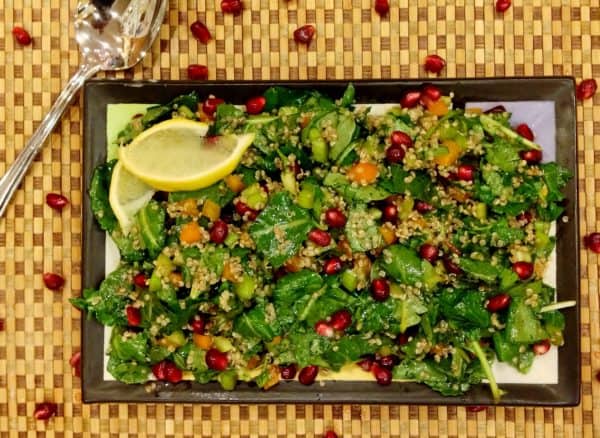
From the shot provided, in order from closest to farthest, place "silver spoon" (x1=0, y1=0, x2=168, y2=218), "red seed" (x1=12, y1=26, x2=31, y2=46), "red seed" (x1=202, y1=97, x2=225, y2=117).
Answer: "red seed" (x1=202, y1=97, x2=225, y2=117)
"silver spoon" (x1=0, y1=0, x2=168, y2=218)
"red seed" (x1=12, y1=26, x2=31, y2=46)

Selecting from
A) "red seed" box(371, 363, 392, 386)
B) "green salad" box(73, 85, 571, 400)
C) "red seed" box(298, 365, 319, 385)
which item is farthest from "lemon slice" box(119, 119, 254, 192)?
"red seed" box(371, 363, 392, 386)

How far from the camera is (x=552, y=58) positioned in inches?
87.4

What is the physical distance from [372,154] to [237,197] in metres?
0.38

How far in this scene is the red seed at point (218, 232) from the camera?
1.90 meters

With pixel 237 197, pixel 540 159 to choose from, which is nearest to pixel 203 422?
pixel 237 197

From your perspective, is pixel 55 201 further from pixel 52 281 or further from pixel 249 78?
pixel 249 78

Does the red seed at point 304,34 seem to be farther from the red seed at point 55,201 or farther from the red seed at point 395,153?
the red seed at point 55,201

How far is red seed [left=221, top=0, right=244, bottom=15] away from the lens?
86.9 inches

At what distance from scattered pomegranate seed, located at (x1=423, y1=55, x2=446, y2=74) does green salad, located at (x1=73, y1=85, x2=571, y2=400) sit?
25cm

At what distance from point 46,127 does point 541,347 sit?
159 cm

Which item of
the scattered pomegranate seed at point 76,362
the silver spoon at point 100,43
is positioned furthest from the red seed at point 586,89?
the scattered pomegranate seed at point 76,362

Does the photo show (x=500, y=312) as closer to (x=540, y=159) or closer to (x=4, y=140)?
(x=540, y=159)

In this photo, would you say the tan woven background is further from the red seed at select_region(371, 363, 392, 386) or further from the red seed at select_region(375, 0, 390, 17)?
the red seed at select_region(371, 363, 392, 386)

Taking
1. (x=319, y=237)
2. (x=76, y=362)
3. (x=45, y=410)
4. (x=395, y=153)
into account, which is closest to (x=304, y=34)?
(x=395, y=153)
